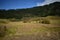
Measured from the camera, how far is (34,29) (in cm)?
300

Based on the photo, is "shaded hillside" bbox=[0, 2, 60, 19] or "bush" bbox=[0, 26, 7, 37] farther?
"shaded hillside" bbox=[0, 2, 60, 19]

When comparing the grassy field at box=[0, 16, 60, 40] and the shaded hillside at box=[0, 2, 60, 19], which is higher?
the shaded hillside at box=[0, 2, 60, 19]

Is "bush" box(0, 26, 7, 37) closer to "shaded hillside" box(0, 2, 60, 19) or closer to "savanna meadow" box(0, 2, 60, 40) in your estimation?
"savanna meadow" box(0, 2, 60, 40)

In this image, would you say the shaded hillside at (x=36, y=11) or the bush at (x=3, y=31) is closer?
the bush at (x=3, y=31)

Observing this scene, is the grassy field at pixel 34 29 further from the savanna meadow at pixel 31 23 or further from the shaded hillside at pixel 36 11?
the shaded hillside at pixel 36 11

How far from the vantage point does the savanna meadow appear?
286cm

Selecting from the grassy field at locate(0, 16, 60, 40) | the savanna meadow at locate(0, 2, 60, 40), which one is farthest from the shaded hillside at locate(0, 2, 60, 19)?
the grassy field at locate(0, 16, 60, 40)

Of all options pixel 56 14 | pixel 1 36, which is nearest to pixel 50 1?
pixel 56 14

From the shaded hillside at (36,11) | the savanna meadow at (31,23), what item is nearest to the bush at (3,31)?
the savanna meadow at (31,23)

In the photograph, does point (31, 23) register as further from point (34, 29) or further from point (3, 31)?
point (3, 31)

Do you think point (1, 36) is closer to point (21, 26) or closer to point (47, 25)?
point (21, 26)

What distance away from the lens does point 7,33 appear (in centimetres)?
285

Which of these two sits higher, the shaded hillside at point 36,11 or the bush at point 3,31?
the shaded hillside at point 36,11

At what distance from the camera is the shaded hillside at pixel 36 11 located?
3.12 m
